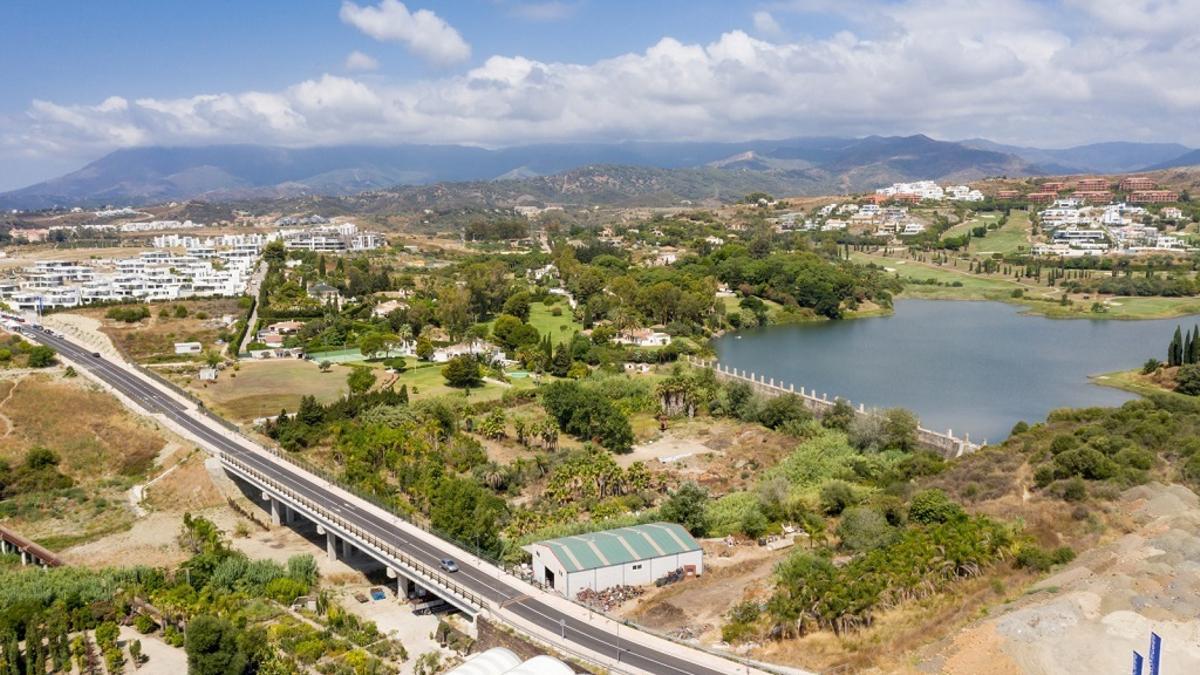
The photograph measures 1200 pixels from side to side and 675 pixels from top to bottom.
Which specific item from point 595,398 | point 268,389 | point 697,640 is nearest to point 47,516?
point 268,389

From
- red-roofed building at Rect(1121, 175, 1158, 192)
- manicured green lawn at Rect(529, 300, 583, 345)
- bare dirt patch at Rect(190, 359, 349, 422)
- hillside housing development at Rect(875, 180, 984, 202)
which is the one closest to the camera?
bare dirt patch at Rect(190, 359, 349, 422)

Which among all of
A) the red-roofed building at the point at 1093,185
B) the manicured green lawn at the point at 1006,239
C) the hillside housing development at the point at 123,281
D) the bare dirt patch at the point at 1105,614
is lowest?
the bare dirt patch at the point at 1105,614

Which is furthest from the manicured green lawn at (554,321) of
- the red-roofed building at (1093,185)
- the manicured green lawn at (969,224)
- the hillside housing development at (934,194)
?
the red-roofed building at (1093,185)

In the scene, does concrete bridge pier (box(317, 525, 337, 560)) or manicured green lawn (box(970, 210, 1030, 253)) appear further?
manicured green lawn (box(970, 210, 1030, 253))

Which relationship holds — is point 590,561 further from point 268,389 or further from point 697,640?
point 268,389

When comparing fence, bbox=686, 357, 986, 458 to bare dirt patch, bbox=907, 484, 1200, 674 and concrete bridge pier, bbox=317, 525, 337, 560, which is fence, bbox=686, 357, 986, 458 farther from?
concrete bridge pier, bbox=317, 525, 337, 560

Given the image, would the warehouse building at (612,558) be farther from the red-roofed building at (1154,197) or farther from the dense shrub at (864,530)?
the red-roofed building at (1154,197)

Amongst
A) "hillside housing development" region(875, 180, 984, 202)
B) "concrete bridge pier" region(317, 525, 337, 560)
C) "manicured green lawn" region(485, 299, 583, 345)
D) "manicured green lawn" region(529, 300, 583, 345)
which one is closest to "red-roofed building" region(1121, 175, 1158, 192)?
"hillside housing development" region(875, 180, 984, 202)
